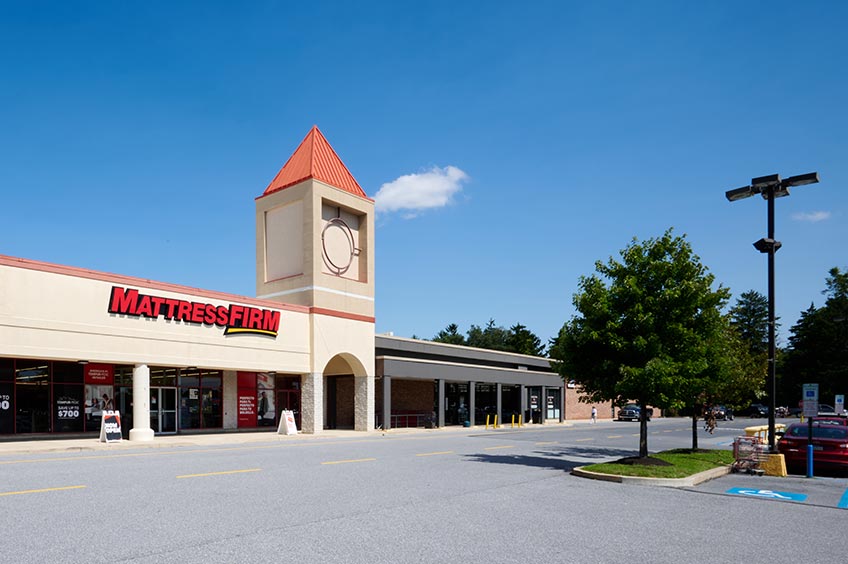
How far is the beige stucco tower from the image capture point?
3462 centimetres

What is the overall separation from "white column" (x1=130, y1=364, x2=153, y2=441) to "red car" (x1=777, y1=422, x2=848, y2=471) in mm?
22087

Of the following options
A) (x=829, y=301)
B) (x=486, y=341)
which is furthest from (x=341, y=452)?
(x=486, y=341)

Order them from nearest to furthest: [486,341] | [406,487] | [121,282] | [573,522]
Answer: [573,522] → [406,487] → [121,282] → [486,341]

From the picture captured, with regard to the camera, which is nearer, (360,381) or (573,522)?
(573,522)

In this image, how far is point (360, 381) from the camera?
36844 millimetres

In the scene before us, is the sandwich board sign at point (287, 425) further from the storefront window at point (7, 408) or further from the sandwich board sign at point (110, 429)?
the storefront window at point (7, 408)

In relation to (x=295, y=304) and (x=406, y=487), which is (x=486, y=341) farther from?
(x=406, y=487)

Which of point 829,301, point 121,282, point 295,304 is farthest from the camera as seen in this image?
point 829,301

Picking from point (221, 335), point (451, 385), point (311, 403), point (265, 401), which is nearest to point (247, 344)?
point (221, 335)

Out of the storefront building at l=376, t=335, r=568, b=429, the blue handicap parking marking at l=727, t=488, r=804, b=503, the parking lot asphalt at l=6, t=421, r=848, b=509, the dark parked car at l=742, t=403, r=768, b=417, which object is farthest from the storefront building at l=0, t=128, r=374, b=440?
the dark parked car at l=742, t=403, r=768, b=417

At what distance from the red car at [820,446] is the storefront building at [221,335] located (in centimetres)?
2115

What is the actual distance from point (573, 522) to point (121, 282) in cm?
2142

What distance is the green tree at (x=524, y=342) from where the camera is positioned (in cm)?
9462

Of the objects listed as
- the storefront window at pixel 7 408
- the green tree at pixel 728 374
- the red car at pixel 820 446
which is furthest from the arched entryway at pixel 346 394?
the red car at pixel 820 446
